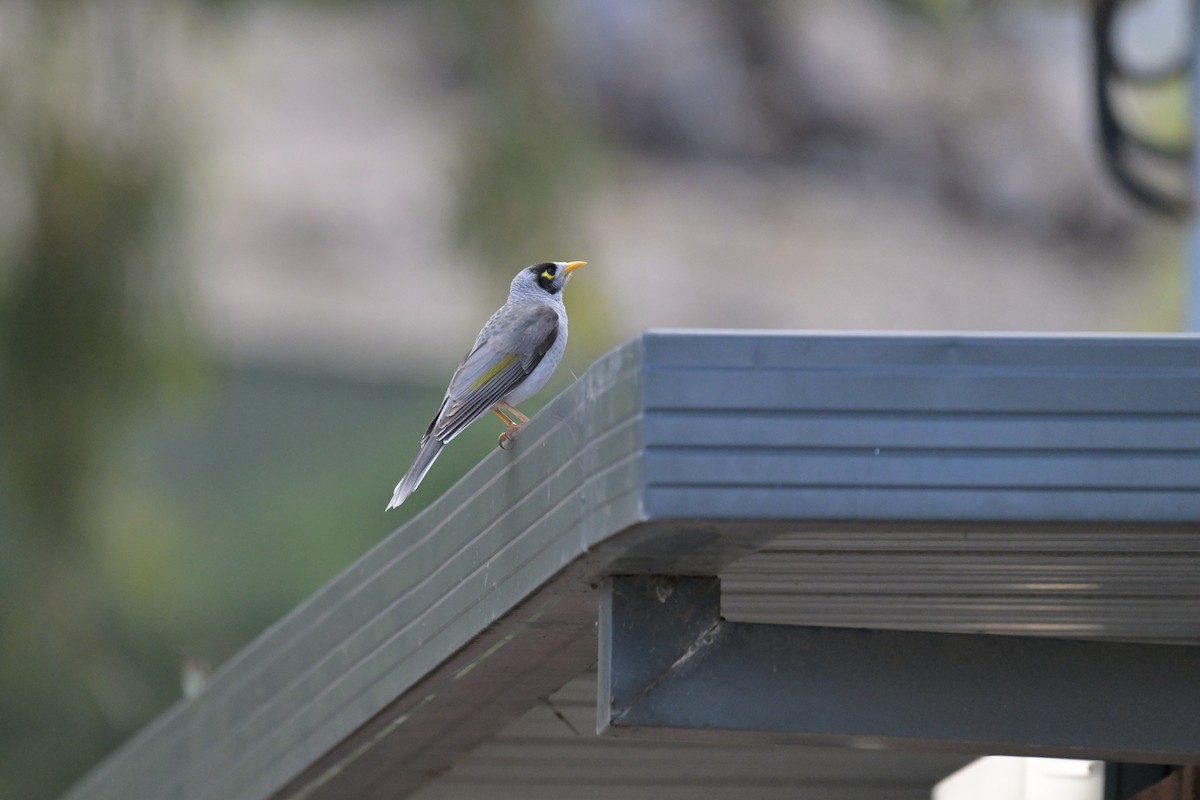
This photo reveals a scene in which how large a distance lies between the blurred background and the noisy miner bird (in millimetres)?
1638

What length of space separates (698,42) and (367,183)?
4.81 metres

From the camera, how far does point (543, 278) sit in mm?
6223

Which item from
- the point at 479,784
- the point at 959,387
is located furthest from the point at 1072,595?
the point at 479,784

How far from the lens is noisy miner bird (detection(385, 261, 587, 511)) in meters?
4.75

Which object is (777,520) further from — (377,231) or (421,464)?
(377,231)

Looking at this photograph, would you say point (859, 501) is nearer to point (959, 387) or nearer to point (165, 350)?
point (959, 387)

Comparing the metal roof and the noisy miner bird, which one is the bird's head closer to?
the noisy miner bird

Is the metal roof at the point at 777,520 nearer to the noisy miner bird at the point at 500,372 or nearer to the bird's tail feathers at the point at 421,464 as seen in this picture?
the bird's tail feathers at the point at 421,464

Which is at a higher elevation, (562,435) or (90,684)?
(562,435)

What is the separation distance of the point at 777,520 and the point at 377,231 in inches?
881

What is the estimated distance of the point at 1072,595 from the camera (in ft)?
11.4

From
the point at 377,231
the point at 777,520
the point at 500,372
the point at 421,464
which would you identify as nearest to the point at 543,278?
the point at 500,372

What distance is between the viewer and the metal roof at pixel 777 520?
8.98ft

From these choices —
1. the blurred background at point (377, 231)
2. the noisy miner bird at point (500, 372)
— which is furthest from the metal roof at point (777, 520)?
the blurred background at point (377, 231)
